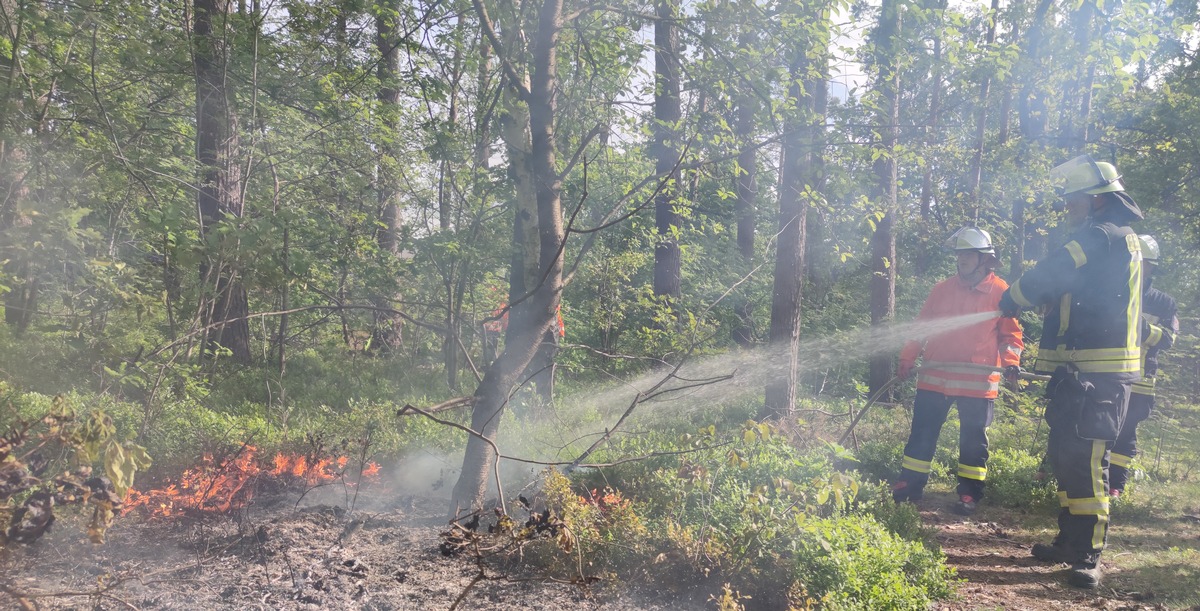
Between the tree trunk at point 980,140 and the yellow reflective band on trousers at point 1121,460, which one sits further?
the yellow reflective band on trousers at point 1121,460

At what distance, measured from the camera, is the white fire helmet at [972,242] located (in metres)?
5.12

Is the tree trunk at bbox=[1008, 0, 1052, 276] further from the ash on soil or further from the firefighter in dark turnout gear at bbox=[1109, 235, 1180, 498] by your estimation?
the ash on soil

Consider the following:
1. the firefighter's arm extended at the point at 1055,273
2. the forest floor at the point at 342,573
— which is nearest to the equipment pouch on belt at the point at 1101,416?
the firefighter's arm extended at the point at 1055,273

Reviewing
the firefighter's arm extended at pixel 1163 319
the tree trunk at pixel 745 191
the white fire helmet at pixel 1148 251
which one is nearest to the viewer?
the tree trunk at pixel 745 191

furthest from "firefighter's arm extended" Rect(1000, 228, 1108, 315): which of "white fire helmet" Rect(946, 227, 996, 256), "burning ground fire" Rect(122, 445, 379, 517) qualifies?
"burning ground fire" Rect(122, 445, 379, 517)

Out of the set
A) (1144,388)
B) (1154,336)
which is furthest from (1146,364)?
(1154,336)

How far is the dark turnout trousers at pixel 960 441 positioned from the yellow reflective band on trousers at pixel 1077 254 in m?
1.41

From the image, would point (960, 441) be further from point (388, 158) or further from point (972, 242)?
point (388, 158)

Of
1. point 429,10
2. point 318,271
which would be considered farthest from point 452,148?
point 318,271

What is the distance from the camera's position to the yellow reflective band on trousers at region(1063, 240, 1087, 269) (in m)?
3.98

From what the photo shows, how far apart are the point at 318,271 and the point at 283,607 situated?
4.46 meters

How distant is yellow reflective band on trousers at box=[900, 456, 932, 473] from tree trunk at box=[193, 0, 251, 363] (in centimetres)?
488

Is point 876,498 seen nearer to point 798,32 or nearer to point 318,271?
point 798,32

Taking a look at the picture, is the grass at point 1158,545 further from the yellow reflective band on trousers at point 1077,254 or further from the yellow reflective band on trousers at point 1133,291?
the yellow reflective band on trousers at point 1077,254
